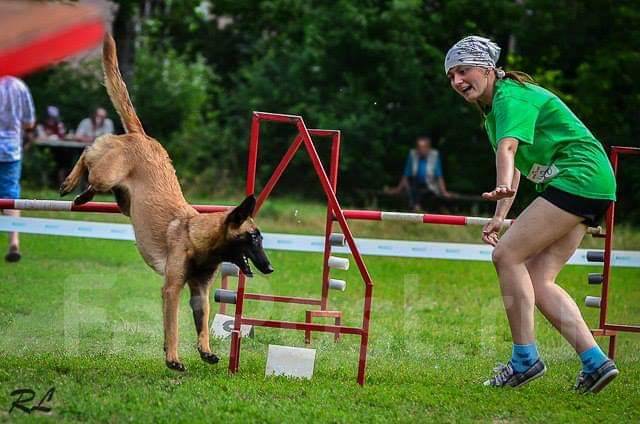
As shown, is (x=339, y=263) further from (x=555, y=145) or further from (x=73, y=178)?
(x=555, y=145)

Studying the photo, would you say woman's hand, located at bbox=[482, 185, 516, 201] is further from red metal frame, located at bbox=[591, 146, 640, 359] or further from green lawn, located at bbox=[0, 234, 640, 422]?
red metal frame, located at bbox=[591, 146, 640, 359]

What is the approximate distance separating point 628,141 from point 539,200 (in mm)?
13227

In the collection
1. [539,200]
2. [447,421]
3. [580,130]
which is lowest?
[447,421]

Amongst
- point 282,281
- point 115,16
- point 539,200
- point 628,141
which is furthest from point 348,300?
point 115,16

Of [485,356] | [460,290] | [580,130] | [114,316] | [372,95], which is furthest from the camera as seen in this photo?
[372,95]

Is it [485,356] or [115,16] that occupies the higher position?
[115,16]

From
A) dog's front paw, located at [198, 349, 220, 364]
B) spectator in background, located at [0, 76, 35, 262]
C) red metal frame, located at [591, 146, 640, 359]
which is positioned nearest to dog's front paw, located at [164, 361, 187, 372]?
dog's front paw, located at [198, 349, 220, 364]

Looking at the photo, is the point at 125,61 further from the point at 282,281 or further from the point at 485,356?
the point at 485,356

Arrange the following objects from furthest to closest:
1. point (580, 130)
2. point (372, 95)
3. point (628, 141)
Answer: point (372, 95), point (628, 141), point (580, 130)

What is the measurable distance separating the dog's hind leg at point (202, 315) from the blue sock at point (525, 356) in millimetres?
1720

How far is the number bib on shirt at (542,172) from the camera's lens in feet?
17.4

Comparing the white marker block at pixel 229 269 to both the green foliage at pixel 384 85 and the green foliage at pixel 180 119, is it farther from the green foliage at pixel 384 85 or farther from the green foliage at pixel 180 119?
the green foliage at pixel 180 119

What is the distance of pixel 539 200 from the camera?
531 cm
